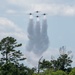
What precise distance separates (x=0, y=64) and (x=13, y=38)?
669 cm

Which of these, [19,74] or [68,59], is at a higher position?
[68,59]

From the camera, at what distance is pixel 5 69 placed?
79000mm

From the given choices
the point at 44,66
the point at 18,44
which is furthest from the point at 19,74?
the point at 44,66

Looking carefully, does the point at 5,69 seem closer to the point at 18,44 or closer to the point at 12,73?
the point at 12,73

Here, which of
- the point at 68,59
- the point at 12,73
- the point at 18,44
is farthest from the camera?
the point at 68,59

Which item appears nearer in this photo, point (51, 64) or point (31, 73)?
point (31, 73)

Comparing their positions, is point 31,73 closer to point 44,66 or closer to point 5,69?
point 5,69

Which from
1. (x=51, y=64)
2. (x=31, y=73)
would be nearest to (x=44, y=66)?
(x=51, y=64)

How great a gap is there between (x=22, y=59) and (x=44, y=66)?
23614mm

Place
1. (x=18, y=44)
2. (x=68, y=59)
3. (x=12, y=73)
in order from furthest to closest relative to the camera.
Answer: (x=68, y=59) → (x=18, y=44) → (x=12, y=73)

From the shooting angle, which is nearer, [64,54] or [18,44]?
[18,44]

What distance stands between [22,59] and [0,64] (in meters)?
5.43

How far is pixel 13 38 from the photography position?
82.6 meters

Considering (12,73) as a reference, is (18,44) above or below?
above
